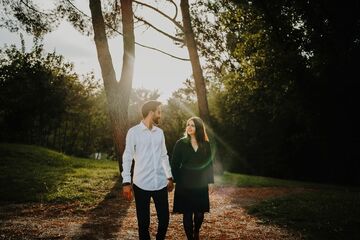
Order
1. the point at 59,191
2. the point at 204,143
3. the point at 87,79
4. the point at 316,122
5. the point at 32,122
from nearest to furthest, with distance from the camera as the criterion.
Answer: the point at 204,143 → the point at 59,191 → the point at 316,122 → the point at 32,122 → the point at 87,79

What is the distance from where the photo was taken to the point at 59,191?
11797mm

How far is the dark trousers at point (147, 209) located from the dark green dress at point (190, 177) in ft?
3.36

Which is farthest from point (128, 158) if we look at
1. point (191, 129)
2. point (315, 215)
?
point (315, 215)

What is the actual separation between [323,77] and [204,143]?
35.5 feet

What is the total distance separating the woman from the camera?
5789 millimetres

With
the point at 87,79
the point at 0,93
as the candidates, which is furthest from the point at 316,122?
the point at 87,79

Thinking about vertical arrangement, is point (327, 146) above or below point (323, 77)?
below

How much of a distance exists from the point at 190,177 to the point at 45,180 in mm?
9503

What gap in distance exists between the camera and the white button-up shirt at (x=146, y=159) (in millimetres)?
4700

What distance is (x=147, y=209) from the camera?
464 cm

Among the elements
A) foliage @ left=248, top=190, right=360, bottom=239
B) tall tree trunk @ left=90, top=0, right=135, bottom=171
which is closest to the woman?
foliage @ left=248, top=190, right=360, bottom=239

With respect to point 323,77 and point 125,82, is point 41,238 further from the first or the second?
point 323,77

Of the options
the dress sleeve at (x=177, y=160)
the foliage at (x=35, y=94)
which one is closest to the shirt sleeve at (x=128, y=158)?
the dress sleeve at (x=177, y=160)

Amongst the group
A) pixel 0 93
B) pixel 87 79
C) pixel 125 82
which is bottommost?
pixel 125 82
